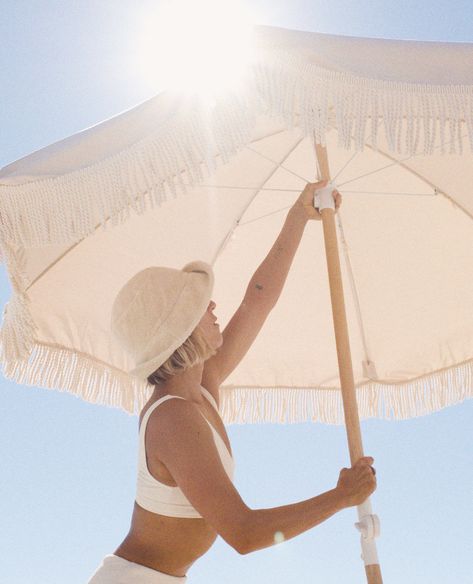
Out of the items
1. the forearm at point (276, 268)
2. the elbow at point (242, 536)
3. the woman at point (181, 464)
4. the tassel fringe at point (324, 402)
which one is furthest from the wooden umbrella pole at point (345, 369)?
the tassel fringe at point (324, 402)

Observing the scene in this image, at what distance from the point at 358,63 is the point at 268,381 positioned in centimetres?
195

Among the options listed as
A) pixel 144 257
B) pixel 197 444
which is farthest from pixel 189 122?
pixel 144 257

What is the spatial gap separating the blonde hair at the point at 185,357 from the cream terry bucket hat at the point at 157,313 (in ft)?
0.11

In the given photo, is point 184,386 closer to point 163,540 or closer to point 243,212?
point 163,540

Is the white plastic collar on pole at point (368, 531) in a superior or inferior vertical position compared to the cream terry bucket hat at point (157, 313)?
inferior

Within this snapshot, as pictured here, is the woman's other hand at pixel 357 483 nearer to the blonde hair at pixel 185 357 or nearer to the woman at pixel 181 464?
the woman at pixel 181 464

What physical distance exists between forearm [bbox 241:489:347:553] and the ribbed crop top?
0.31m

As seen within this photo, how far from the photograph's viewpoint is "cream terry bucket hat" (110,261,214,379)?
8.27 ft

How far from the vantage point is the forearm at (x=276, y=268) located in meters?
3.30

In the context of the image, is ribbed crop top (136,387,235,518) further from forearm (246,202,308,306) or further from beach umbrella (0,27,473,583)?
forearm (246,202,308,306)

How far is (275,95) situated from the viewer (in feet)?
7.50

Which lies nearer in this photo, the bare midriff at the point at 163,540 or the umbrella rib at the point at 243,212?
the bare midriff at the point at 163,540

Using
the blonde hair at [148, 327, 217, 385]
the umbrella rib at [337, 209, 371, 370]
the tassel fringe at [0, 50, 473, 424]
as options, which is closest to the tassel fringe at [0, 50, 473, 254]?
the tassel fringe at [0, 50, 473, 424]

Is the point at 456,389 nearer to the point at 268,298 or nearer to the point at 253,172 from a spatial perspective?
the point at 268,298
